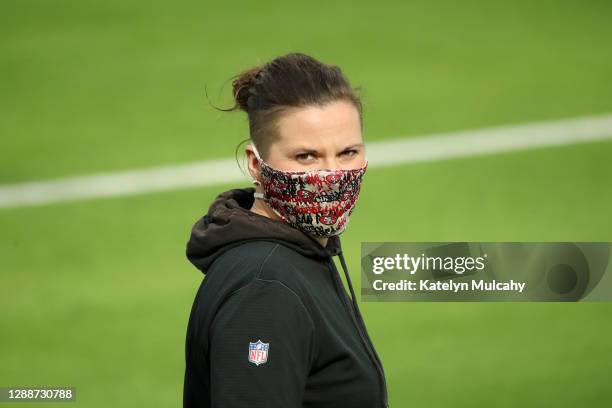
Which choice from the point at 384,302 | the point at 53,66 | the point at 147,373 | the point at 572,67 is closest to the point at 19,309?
the point at 147,373

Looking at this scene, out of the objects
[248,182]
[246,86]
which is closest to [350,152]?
[246,86]

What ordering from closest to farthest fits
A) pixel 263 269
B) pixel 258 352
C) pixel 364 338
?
Result: pixel 258 352 → pixel 263 269 → pixel 364 338

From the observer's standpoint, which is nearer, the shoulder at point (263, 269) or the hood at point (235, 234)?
the shoulder at point (263, 269)

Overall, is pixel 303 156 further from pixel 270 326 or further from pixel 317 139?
pixel 270 326

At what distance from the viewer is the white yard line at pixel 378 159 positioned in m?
8.48

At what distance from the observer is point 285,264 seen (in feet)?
10.3

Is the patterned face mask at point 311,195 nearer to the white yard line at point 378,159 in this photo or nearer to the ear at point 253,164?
the ear at point 253,164

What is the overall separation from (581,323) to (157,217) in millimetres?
3207

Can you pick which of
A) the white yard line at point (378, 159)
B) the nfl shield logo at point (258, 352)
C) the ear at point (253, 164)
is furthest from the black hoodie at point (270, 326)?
the white yard line at point (378, 159)

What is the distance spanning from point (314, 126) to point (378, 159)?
5.44 meters

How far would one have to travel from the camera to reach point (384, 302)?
7.41 metres

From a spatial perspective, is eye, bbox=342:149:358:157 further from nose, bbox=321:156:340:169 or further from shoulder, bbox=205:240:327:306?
shoulder, bbox=205:240:327:306

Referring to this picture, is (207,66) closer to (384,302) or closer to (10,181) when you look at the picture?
(10,181)

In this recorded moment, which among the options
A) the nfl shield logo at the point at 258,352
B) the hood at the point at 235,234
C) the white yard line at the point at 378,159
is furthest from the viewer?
the white yard line at the point at 378,159
